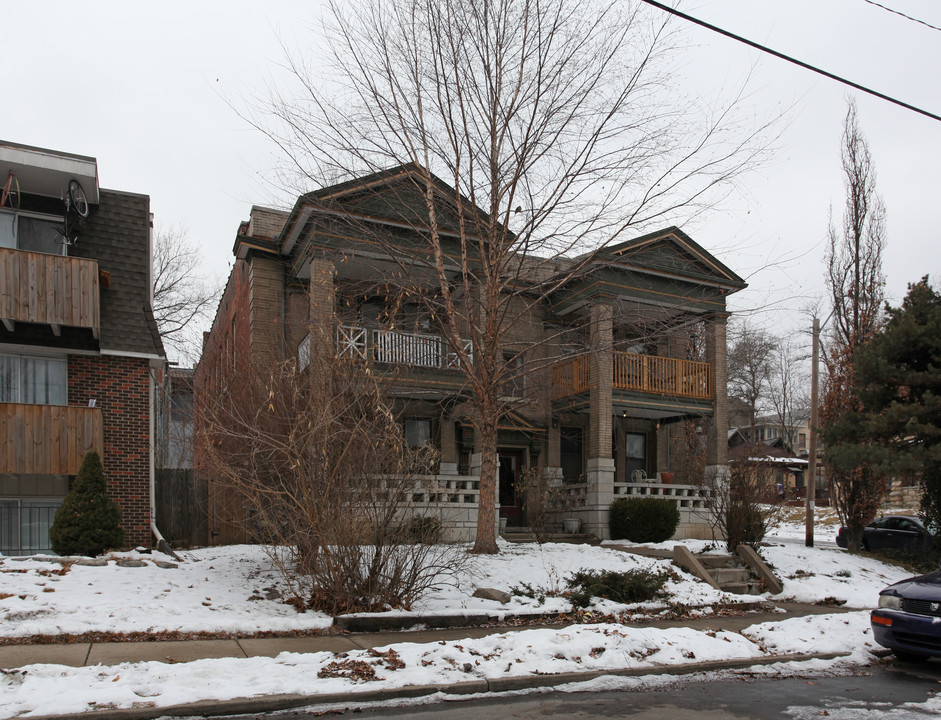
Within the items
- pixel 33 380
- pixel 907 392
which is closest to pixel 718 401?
pixel 907 392

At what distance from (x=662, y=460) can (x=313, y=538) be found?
599 inches

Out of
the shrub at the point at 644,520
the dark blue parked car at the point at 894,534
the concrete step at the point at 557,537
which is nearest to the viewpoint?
the concrete step at the point at 557,537

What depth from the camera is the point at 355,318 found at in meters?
16.0

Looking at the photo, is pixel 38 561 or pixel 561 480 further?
pixel 561 480

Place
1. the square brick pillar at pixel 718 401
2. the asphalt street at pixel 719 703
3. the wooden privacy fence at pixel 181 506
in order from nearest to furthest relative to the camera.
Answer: the asphalt street at pixel 719 703
the wooden privacy fence at pixel 181 506
the square brick pillar at pixel 718 401

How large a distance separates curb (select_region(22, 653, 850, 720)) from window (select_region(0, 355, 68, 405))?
10779 millimetres

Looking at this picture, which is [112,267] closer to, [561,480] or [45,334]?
[45,334]

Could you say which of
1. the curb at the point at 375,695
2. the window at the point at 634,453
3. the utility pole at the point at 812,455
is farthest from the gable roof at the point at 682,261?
the curb at the point at 375,695

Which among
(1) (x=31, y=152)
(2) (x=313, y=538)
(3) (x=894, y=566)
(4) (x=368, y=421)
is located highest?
(1) (x=31, y=152)

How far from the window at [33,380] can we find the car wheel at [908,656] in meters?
14.7

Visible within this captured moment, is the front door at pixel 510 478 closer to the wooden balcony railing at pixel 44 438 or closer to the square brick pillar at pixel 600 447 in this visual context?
the square brick pillar at pixel 600 447

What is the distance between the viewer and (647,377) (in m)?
20.0

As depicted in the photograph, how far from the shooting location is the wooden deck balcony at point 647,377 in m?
19.7

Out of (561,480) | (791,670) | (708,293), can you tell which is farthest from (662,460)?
(791,670)
